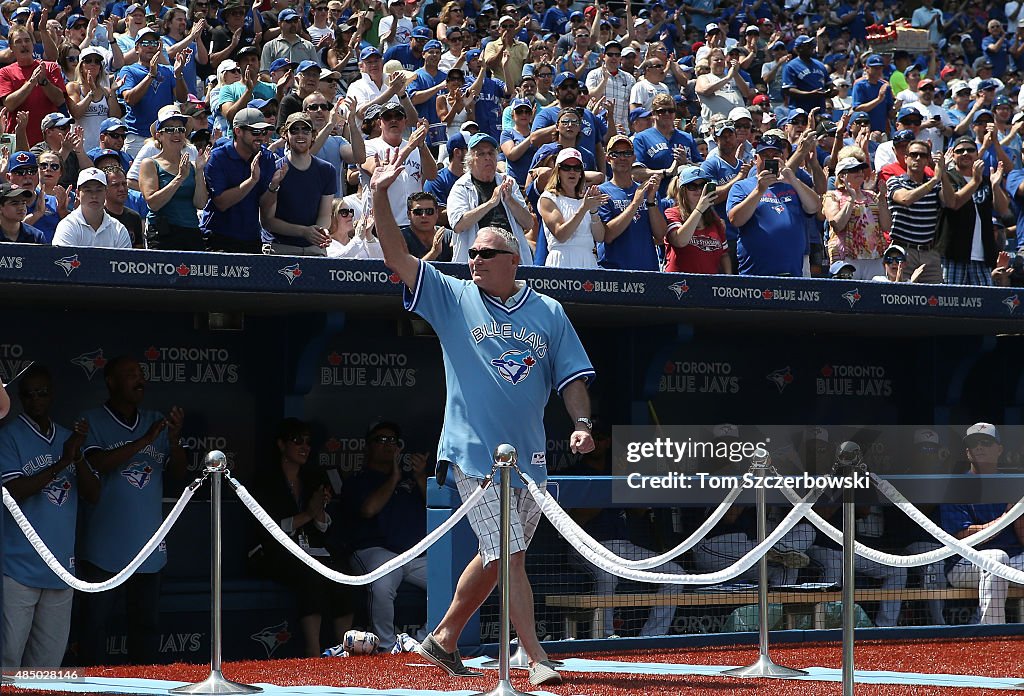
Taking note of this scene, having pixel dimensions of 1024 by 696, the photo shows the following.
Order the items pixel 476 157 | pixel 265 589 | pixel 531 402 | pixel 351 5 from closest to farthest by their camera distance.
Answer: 1. pixel 531 402
2. pixel 265 589
3. pixel 476 157
4. pixel 351 5

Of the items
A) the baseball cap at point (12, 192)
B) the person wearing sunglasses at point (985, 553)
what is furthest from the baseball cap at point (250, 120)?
the person wearing sunglasses at point (985, 553)

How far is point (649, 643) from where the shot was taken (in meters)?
7.26

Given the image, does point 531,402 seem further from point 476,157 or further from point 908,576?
point 476,157

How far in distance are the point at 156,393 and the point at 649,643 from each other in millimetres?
3346

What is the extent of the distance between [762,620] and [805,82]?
13.0m

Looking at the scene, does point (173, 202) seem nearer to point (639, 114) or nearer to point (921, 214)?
point (639, 114)

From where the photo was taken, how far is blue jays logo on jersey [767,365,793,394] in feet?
35.2

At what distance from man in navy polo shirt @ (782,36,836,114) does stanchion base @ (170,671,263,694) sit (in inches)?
546

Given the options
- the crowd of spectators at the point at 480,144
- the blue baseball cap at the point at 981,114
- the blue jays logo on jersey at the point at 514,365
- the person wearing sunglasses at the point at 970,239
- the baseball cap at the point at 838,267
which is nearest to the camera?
the blue jays logo on jersey at the point at 514,365

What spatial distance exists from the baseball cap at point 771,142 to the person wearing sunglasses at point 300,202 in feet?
10.2

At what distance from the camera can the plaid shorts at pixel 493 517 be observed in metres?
5.68

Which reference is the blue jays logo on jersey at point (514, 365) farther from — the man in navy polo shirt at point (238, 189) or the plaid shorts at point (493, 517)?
the man in navy polo shirt at point (238, 189)

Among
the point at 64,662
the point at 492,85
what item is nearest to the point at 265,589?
the point at 64,662

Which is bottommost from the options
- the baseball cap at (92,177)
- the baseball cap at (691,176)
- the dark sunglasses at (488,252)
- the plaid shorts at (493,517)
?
the plaid shorts at (493,517)
